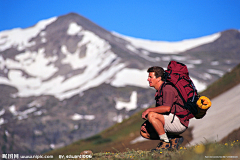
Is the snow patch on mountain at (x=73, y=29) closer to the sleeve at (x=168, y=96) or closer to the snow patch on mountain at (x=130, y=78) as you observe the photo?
the snow patch on mountain at (x=130, y=78)

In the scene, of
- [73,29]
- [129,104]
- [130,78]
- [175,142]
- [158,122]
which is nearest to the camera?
[158,122]

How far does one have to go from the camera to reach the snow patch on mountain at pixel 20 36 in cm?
12962

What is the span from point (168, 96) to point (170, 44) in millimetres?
151378

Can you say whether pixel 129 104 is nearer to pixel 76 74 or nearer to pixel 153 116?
pixel 76 74

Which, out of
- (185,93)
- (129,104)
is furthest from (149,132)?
(129,104)

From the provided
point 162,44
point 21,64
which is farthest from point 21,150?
point 162,44

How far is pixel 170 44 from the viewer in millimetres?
153750

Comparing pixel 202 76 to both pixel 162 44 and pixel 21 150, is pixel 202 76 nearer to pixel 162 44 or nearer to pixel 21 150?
pixel 162 44

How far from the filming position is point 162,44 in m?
153

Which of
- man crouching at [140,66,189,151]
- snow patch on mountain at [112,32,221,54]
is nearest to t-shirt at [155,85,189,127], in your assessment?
man crouching at [140,66,189,151]

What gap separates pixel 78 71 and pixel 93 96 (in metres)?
29.2

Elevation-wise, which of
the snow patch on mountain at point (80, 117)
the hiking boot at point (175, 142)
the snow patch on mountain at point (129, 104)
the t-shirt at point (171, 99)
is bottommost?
the hiking boot at point (175, 142)

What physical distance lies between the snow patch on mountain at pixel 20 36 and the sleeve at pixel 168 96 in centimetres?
13026

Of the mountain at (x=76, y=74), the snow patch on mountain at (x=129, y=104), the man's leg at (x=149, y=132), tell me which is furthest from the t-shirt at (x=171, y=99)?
the snow patch on mountain at (x=129, y=104)
